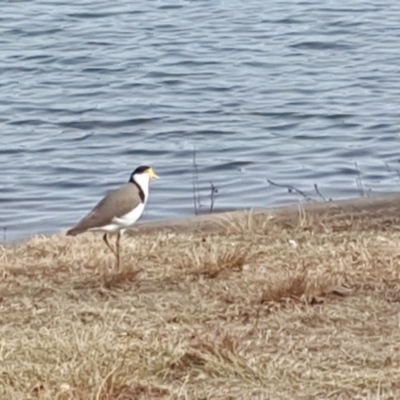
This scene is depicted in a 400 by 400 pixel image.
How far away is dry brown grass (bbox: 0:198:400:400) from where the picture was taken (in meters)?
5.12

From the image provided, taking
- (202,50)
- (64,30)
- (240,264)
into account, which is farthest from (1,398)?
(64,30)

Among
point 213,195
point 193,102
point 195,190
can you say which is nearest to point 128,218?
point 213,195

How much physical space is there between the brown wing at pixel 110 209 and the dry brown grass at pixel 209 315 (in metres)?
0.12

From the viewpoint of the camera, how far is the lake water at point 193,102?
466 inches

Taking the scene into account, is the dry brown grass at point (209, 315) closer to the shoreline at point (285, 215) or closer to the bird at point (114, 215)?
the bird at point (114, 215)

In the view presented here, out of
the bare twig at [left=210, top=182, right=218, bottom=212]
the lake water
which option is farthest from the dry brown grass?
the lake water

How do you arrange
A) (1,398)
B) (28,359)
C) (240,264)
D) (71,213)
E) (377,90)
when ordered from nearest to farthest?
(1,398)
(28,359)
(240,264)
(71,213)
(377,90)

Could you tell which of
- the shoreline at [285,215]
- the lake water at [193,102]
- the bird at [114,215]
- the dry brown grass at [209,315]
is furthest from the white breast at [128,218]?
the lake water at [193,102]

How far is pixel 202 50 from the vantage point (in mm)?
17969

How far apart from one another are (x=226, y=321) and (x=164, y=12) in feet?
49.8

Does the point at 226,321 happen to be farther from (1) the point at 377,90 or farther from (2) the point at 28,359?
(1) the point at 377,90

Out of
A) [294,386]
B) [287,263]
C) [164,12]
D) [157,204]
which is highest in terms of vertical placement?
[294,386]

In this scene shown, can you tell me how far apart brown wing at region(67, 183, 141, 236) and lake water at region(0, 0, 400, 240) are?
124 inches

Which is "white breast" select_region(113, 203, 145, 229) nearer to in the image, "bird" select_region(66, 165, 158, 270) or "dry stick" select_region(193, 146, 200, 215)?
"bird" select_region(66, 165, 158, 270)
